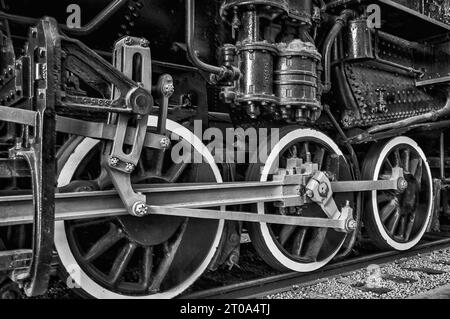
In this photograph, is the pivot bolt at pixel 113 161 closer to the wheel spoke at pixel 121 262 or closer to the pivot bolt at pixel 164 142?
the pivot bolt at pixel 164 142

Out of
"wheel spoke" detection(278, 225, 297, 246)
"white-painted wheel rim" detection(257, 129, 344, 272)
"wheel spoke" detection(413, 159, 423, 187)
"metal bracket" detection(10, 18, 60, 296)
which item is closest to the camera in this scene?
"metal bracket" detection(10, 18, 60, 296)

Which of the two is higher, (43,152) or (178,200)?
(43,152)

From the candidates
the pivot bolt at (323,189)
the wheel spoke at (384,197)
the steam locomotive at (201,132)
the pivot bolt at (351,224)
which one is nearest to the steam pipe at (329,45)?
the steam locomotive at (201,132)

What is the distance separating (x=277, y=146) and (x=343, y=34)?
48.7 inches

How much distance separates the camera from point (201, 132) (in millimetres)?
2846

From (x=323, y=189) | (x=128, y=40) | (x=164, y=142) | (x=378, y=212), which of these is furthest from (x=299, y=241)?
→ (x=128, y=40)

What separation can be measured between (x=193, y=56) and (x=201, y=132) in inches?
19.1

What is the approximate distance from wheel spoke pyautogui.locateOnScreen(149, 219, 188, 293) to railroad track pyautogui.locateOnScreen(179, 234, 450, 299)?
0.17 m

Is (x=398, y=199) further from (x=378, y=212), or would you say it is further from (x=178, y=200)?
(x=178, y=200)

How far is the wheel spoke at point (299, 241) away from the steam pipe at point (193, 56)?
48.6 inches

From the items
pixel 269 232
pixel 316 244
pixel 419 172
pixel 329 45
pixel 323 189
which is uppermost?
pixel 329 45

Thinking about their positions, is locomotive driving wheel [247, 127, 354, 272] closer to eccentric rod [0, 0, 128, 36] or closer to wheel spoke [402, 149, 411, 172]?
wheel spoke [402, 149, 411, 172]

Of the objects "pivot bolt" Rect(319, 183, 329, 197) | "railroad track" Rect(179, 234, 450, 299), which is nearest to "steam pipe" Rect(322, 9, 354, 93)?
"pivot bolt" Rect(319, 183, 329, 197)

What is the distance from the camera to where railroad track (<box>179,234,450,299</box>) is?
2716 millimetres
